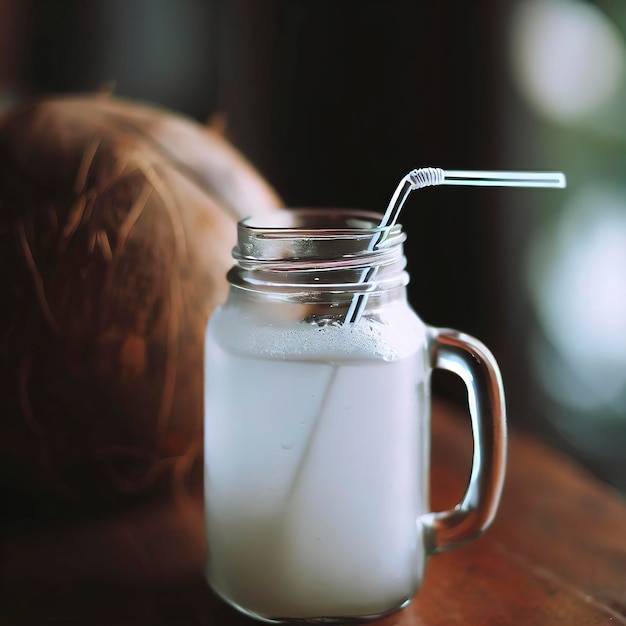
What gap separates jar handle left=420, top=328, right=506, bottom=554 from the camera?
54cm

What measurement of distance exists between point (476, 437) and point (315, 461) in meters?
0.12

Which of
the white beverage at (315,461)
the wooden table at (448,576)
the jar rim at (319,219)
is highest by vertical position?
the jar rim at (319,219)

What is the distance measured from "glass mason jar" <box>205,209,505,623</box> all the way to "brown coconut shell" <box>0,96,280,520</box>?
9cm

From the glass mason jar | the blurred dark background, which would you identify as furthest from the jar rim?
the blurred dark background

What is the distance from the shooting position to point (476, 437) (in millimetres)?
546

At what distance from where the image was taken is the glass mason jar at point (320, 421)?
0.50 metres

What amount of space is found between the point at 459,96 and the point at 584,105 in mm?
158

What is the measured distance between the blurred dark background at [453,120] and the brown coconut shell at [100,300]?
19 cm

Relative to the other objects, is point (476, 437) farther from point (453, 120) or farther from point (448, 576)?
point (453, 120)

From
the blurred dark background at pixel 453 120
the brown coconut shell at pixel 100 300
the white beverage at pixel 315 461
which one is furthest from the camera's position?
the blurred dark background at pixel 453 120

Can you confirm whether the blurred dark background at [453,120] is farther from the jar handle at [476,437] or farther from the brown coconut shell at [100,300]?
the jar handle at [476,437]

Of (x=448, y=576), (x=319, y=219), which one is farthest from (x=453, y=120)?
(x=448, y=576)

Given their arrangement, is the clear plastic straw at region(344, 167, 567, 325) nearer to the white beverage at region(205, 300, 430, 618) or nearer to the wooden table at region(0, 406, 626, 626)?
the white beverage at region(205, 300, 430, 618)

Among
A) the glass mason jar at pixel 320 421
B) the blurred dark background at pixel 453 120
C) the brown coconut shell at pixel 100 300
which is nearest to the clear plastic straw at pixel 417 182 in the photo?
the glass mason jar at pixel 320 421
